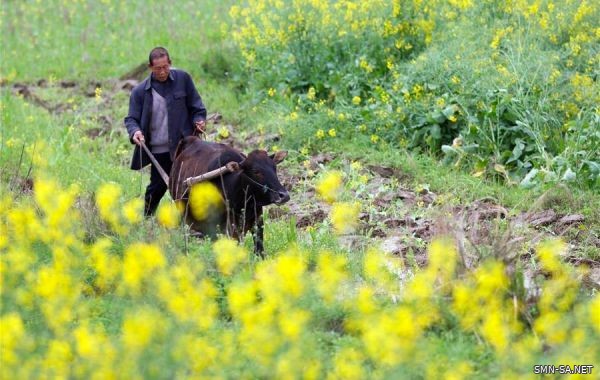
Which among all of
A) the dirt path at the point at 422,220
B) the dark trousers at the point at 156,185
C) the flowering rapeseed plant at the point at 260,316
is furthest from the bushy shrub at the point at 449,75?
the flowering rapeseed plant at the point at 260,316

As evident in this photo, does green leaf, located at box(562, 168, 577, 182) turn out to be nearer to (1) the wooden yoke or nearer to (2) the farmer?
(2) the farmer

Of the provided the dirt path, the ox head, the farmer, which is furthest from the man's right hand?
the dirt path

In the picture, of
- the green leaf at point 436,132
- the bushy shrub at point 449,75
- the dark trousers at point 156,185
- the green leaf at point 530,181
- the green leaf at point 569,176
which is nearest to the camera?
the dark trousers at point 156,185

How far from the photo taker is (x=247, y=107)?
1422cm

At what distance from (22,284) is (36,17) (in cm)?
1458

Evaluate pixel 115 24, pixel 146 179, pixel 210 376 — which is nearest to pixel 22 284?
pixel 210 376

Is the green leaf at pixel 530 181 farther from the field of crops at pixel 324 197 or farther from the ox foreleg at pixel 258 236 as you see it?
the ox foreleg at pixel 258 236

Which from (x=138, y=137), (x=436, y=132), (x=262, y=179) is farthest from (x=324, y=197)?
(x=436, y=132)

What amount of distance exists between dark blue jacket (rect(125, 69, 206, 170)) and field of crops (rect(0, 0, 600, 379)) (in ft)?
2.43

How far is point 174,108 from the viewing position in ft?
29.0

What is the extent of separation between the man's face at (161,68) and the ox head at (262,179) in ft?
4.90

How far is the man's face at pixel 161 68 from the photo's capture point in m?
8.62

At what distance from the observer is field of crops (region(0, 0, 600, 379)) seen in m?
5.07

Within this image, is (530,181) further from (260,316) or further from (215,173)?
(260,316)
